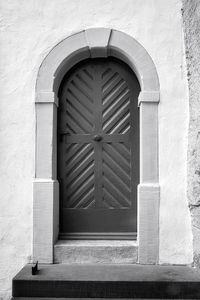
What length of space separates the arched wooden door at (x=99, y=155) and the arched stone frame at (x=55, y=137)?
199 mm

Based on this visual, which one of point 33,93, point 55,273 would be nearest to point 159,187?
point 55,273

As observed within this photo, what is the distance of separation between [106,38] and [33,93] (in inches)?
43.3

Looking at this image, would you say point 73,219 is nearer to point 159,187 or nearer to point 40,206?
point 40,206

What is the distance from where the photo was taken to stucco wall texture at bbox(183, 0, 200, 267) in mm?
3963

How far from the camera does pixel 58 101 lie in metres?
4.59

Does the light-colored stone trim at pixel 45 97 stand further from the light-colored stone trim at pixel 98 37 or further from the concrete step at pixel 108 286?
the concrete step at pixel 108 286

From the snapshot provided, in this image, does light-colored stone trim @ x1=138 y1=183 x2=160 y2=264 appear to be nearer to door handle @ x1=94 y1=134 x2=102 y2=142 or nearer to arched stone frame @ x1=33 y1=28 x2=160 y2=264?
arched stone frame @ x1=33 y1=28 x2=160 y2=264

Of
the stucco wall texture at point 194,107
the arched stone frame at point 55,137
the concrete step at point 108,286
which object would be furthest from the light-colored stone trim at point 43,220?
the stucco wall texture at point 194,107

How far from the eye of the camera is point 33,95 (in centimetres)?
439

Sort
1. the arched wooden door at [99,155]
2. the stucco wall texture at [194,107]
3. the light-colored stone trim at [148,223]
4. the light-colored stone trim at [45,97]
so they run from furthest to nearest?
the arched wooden door at [99,155]
the light-colored stone trim at [45,97]
the light-colored stone trim at [148,223]
the stucco wall texture at [194,107]

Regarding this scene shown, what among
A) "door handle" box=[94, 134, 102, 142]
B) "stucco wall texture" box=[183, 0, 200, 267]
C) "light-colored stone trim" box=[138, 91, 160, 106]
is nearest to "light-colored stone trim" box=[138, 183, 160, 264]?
"stucco wall texture" box=[183, 0, 200, 267]

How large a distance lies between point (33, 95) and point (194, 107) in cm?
190

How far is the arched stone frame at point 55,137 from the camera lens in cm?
424

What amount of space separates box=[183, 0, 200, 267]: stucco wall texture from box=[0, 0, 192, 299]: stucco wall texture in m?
0.12
